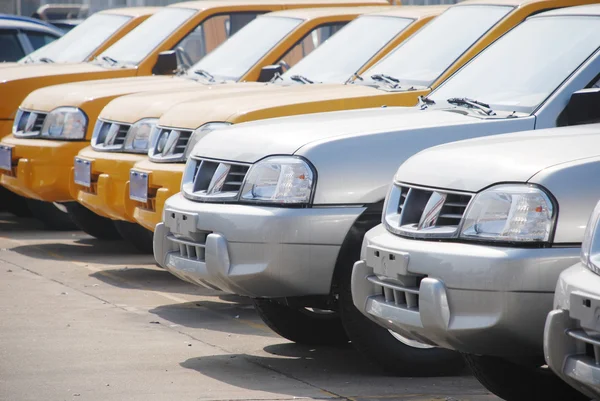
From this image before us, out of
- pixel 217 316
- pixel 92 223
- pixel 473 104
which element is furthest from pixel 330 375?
pixel 92 223

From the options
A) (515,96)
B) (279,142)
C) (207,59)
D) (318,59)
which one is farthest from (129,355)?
(207,59)

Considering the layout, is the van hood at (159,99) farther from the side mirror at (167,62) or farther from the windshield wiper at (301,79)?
the side mirror at (167,62)

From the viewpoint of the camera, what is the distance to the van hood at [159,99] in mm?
9195

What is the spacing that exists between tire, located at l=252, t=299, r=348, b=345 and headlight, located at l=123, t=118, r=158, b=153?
8.78ft

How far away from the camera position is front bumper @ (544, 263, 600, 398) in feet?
13.3

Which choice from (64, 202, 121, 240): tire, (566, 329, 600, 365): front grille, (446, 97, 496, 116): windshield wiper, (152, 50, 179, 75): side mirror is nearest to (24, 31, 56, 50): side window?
(152, 50, 179, 75): side mirror

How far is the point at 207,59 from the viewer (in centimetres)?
1132

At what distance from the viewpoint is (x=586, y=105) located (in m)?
5.92

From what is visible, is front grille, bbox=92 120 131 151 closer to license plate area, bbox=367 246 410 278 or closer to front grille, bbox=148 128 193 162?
front grille, bbox=148 128 193 162

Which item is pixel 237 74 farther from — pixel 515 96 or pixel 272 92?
pixel 515 96

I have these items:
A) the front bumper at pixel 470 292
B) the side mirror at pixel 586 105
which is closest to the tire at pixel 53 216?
the side mirror at pixel 586 105

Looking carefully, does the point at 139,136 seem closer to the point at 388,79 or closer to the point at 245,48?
the point at 388,79

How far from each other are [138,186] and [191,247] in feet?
6.78

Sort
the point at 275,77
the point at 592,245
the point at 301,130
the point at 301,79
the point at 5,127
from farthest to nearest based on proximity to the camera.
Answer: the point at 5,127 → the point at 275,77 → the point at 301,79 → the point at 301,130 → the point at 592,245
